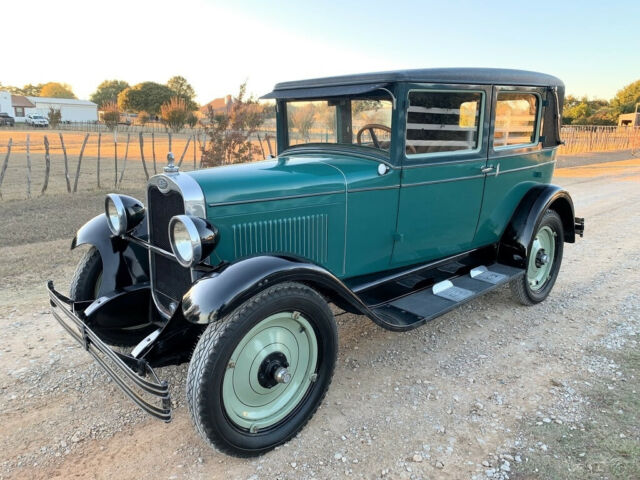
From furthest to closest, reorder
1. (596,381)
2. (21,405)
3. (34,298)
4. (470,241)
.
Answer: (34,298) < (470,241) < (596,381) < (21,405)

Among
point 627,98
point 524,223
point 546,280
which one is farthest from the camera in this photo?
point 627,98

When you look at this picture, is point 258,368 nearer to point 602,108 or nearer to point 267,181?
point 267,181

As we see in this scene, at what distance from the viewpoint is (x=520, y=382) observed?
3279mm

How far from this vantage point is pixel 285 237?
3.08 m

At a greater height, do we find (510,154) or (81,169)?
(510,154)

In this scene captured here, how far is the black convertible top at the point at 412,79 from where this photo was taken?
3244 mm

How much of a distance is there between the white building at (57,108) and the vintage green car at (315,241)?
2959 inches

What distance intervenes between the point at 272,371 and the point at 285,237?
914 mm

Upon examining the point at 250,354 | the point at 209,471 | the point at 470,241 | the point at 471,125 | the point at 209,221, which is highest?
the point at 471,125

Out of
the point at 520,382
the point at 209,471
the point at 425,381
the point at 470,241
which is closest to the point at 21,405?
the point at 209,471

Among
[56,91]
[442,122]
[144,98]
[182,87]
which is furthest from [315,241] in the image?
[56,91]

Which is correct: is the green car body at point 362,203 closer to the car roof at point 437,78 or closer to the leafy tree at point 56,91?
the car roof at point 437,78

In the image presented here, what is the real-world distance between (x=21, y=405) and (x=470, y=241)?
3.71 m

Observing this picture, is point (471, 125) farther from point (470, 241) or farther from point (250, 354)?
point (250, 354)
